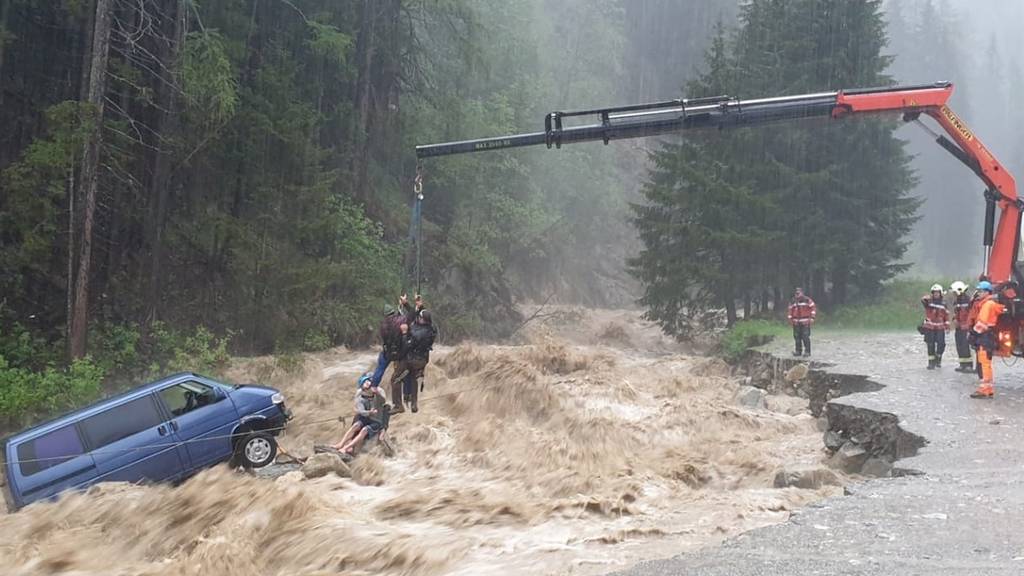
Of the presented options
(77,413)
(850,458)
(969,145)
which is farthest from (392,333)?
→ (969,145)

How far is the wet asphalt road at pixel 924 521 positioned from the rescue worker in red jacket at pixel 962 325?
2.96 m

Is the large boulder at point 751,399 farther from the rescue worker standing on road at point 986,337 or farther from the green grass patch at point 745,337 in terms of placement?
the green grass patch at point 745,337

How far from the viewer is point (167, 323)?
64.2 ft

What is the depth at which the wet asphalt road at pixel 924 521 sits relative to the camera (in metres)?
6.04

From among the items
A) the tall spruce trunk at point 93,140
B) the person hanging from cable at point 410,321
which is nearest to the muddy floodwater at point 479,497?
the person hanging from cable at point 410,321

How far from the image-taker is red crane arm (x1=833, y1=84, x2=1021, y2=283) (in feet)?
46.5

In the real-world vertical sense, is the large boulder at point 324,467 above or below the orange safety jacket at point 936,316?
below

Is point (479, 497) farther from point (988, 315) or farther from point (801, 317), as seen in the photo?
point (801, 317)

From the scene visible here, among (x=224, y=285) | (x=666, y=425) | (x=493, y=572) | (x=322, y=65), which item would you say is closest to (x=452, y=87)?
(x=322, y=65)

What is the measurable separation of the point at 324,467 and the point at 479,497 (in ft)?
9.15

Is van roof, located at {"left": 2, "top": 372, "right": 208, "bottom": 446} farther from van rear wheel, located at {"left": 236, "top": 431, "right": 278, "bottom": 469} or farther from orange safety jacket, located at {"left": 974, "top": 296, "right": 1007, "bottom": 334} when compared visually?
orange safety jacket, located at {"left": 974, "top": 296, "right": 1007, "bottom": 334}

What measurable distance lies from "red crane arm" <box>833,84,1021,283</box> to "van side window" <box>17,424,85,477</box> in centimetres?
1336

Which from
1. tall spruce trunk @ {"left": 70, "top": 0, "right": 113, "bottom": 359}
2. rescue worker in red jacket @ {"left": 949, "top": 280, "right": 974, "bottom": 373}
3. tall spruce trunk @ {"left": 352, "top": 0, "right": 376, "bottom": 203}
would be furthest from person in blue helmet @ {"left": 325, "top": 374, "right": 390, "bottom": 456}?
tall spruce trunk @ {"left": 352, "top": 0, "right": 376, "bottom": 203}

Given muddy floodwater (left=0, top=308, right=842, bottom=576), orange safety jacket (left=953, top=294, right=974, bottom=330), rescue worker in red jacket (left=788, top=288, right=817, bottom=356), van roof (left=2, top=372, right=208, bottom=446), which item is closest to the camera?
muddy floodwater (left=0, top=308, right=842, bottom=576)
